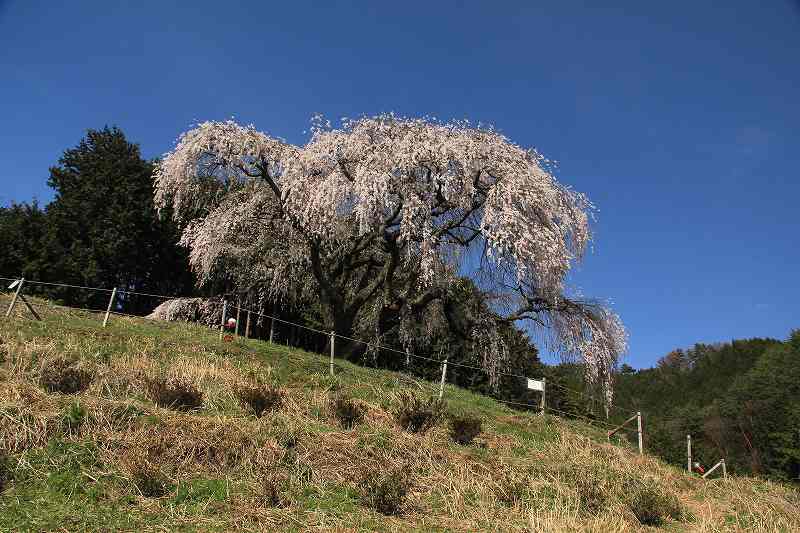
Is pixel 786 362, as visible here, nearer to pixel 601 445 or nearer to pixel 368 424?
pixel 601 445

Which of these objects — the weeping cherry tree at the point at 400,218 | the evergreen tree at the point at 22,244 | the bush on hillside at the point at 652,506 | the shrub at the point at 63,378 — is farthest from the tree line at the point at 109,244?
the bush on hillside at the point at 652,506

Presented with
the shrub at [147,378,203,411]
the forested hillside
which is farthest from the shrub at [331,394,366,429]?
the forested hillside

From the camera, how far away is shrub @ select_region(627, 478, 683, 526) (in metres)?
8.04

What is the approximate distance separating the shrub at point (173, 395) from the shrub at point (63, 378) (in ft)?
3.20

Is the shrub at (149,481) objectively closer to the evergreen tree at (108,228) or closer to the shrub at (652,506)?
the shrub at (652,506)

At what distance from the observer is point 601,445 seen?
12.7 m

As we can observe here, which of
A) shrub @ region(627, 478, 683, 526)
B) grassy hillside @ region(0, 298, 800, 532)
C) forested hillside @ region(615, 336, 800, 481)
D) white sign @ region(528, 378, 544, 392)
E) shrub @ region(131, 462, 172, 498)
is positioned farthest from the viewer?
forested hillside @ region(615, 336, 800, 481)

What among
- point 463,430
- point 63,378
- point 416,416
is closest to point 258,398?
point 416,416

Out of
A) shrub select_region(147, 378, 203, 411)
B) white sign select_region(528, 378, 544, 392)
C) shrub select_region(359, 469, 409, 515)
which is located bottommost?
shrub select_region(359, 469, 409, 515)

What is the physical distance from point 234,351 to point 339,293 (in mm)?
5705

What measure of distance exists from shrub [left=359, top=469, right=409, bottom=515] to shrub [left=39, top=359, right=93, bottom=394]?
493 cm

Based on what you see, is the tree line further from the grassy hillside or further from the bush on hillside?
the bush on hillside

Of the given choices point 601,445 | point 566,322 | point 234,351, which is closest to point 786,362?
point 566,322

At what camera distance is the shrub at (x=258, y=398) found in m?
9.34
